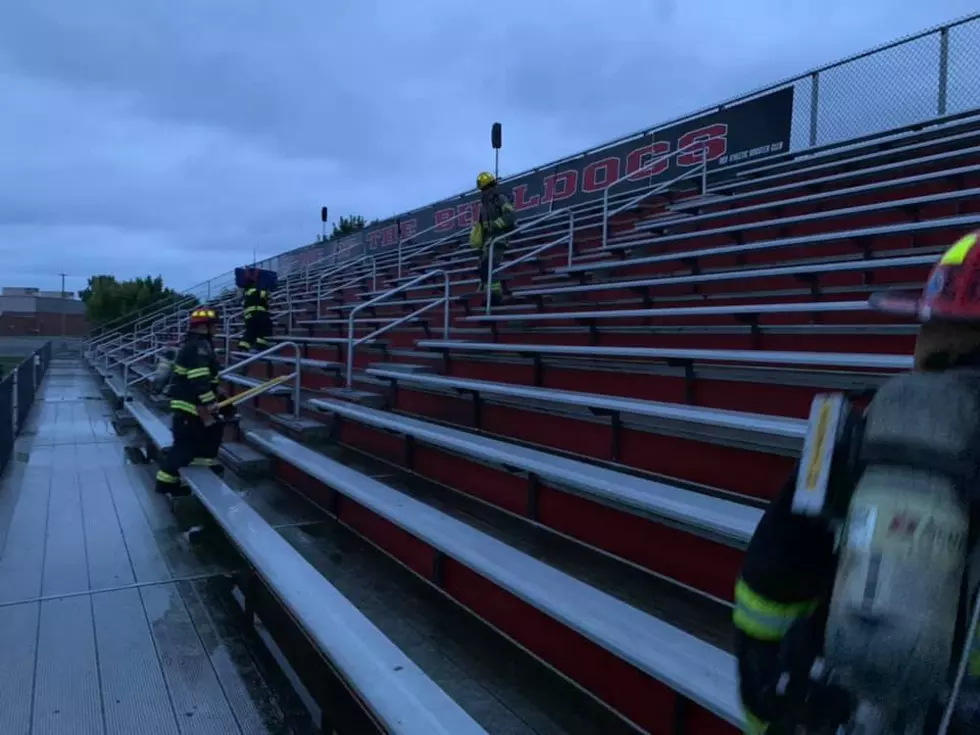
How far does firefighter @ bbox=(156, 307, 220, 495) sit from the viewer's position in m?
5.04

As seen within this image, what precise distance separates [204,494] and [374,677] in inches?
102

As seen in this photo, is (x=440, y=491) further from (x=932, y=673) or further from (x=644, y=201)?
(x=644, y=201)

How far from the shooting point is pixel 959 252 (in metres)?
0.79

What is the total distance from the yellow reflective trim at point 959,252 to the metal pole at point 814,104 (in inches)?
286

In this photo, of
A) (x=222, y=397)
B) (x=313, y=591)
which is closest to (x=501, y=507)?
(x=313, y=591)

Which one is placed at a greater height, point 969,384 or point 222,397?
point 969,384

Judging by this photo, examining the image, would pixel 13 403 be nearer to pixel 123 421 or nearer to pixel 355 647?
pixel 123 421

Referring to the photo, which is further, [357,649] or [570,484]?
[570,484]

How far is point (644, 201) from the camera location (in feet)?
28.3

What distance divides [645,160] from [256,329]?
5.54 metres

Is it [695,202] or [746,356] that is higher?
[695,202]

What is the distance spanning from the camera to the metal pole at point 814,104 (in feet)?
23.6

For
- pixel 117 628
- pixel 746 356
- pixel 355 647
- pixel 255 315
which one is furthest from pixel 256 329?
pixel 746 356

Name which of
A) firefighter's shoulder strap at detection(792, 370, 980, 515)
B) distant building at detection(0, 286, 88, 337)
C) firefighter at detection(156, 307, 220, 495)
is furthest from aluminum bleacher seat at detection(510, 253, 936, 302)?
distant building at detection(0, 286, 88, 337)
